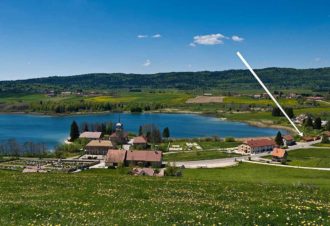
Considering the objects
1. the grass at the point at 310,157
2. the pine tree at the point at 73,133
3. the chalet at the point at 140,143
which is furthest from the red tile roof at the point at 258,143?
the pine tree at the point at 73,133

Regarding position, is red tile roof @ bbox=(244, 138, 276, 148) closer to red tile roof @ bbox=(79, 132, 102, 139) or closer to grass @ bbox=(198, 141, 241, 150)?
grass @ bbox=(198, 141, 241, 150)

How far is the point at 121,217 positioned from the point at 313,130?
14522 cm

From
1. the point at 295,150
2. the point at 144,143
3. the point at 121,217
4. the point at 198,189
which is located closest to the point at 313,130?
the point at 295,150

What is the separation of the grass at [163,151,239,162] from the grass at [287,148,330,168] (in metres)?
14.9

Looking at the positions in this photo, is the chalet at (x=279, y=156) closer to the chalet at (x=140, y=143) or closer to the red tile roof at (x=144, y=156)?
the red tile roof at (x=144, y=156)

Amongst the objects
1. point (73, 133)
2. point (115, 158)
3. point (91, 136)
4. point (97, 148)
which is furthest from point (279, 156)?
point (73, 133)

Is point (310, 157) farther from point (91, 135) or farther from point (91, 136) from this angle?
point (91, 135)

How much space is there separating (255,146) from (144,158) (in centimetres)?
3491

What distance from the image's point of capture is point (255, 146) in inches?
4008

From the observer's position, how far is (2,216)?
12.6m

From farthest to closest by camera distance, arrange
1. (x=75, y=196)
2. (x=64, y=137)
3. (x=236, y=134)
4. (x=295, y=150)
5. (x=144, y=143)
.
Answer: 1. (x=236, y=134)
2. (x=64, y=137)
3. (x=144, y=143)
4. (x=295, y=150)
5. (x=75, y=196)

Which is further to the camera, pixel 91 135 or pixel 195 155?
pixel 91 135

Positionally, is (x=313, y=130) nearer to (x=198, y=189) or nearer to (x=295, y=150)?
(x=295, y=150)

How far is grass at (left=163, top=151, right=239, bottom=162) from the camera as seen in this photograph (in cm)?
9000
